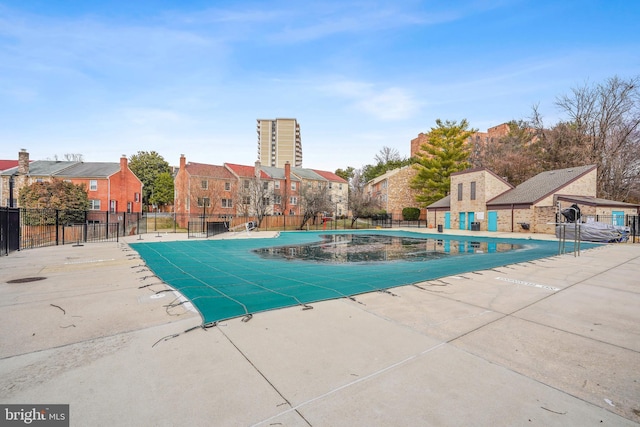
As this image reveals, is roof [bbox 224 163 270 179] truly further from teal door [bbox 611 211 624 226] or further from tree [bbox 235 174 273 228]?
teal door [bbox 611 211 624 226]

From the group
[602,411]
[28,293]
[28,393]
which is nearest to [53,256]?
[28,293]

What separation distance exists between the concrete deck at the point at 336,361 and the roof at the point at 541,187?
23.1 metres

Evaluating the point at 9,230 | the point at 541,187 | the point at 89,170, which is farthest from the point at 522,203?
the point at 89,170

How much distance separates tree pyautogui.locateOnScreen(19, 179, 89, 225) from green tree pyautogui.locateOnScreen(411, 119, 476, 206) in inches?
1477

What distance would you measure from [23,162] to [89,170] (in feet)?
17.1

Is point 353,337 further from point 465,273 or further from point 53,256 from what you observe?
point 53,256

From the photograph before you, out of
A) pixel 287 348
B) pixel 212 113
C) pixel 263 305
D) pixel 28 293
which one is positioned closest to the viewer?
pixel 287 348

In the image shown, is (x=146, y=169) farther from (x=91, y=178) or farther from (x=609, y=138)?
(x=609, y=138)

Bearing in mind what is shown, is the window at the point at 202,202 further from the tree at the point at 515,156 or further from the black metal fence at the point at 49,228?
the tree at the point at 515,156

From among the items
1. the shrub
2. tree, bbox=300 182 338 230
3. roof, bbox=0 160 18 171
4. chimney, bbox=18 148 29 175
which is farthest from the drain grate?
roof, bbox=0 160 18 171

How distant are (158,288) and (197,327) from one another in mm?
2579

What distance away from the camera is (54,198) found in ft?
71.3

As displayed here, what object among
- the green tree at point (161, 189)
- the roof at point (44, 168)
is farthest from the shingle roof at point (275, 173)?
the roof at point (44, 168)

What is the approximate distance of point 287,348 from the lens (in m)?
2.98
